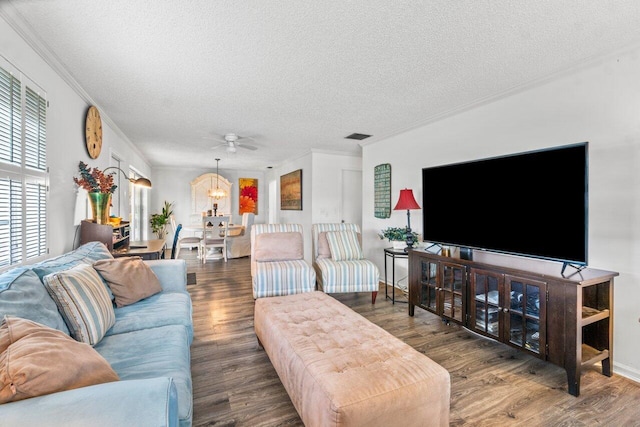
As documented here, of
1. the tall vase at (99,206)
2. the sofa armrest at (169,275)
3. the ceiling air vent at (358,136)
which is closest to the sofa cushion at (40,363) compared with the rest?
the sofa armrest at (169,275)

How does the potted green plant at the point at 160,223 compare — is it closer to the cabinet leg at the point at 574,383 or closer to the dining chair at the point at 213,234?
the dining chair at the point at 213,234

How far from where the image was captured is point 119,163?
4.25 metres

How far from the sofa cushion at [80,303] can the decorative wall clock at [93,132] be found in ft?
6.12

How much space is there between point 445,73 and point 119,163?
14.7 ft

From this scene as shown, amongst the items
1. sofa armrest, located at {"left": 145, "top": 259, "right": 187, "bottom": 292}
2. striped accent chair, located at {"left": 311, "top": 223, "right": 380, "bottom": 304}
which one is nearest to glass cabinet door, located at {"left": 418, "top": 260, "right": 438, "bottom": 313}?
striped accent chair, located at {"left": 311, "top": 223, "right": 380, "bottom": 304}

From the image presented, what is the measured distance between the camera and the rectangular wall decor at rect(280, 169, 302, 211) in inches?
243

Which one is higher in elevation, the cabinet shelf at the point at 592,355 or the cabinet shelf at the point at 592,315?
the cabinet shelf at the point at 592,315

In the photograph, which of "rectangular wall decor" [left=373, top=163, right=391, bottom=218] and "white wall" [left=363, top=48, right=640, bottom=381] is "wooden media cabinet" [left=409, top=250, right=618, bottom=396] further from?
"rectangular wall decor" [left=373, top=163, right=391, bottom=218]

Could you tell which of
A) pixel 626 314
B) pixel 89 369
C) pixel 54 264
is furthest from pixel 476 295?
pixel 54 264

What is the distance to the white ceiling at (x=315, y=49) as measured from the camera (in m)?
1.67

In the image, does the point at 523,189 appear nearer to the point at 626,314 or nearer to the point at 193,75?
the point at 626,314

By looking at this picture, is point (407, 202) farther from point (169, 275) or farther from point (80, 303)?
point (80, 303)

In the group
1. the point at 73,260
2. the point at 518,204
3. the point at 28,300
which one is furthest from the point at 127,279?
the point at 518,204

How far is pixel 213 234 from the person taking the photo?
20.5ft
